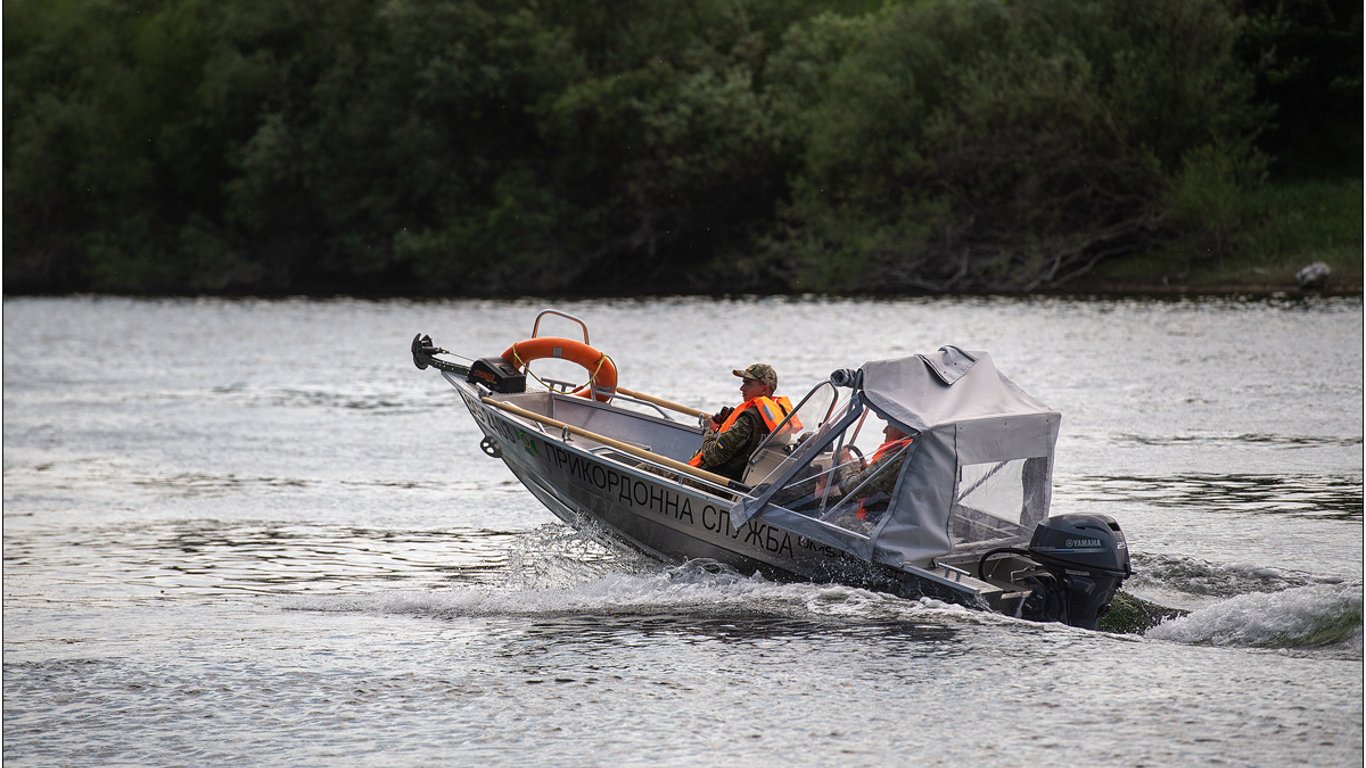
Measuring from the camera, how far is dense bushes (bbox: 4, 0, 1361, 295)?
4584 centimetres

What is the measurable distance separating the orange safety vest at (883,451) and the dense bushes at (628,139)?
3587 centimetres

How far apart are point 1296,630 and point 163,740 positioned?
6193 mm

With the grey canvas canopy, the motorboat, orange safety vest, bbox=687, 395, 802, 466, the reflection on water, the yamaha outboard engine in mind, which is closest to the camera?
the yamaha outboard engine

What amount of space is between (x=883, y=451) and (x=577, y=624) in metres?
2.15

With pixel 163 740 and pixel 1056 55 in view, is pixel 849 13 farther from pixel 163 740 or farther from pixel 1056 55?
pixel 163 740

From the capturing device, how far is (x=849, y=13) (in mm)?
65062

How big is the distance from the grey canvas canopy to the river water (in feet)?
1.59

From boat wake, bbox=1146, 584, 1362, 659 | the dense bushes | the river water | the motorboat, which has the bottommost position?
the river water

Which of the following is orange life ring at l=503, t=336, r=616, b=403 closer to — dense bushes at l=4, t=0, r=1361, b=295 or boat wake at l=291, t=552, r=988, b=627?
boat wake at l=291, t=552, r=988, b=627

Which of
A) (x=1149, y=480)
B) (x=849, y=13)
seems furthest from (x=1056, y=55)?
(x=1149, y=480)

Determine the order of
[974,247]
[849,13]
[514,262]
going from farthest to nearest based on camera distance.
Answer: [849,13]
[514,262]
[974,247]

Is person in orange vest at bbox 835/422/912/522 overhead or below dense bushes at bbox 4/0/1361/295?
below

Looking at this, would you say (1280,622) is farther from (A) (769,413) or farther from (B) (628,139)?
(B) (628,139)

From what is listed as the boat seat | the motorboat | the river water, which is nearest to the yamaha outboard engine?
the motorboat
